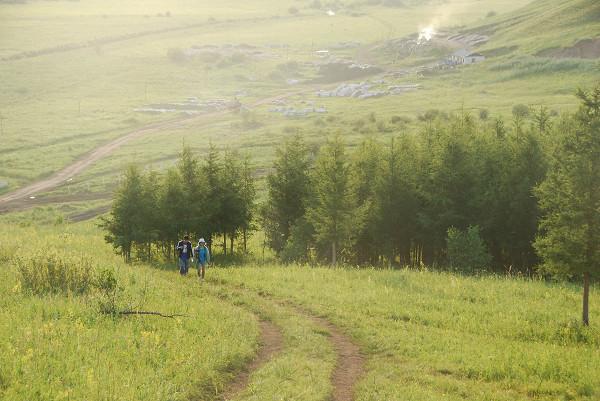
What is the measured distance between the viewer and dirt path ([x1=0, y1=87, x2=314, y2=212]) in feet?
278

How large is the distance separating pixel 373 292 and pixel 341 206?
11489 mm

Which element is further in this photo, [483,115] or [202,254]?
[483,115]

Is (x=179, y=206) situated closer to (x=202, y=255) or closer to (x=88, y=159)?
(x=202, y=255)

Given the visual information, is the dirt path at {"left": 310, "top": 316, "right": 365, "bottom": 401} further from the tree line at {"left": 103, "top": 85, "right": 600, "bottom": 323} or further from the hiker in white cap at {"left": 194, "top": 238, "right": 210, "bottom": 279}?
the tree line at {"left": 103, "top": 85, "right": 600, "bottom": 323}

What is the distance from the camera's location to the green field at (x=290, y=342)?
15180 millimetres

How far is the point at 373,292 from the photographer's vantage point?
94.6 feet

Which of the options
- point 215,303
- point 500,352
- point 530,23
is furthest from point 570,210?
point 530,23

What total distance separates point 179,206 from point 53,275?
1784cm

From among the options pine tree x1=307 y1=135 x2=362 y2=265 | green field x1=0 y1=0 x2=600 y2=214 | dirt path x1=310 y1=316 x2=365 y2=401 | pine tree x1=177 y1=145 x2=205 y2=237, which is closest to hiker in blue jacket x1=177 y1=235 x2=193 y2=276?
pine tree x1=177 y1=145 x2=205 y2=237

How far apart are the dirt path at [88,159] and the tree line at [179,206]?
158 ft

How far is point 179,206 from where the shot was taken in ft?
132

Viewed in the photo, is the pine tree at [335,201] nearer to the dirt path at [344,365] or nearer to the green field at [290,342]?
the green field at [290,342]

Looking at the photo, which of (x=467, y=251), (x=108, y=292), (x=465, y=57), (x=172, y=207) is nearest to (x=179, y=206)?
(x=172, y=207)

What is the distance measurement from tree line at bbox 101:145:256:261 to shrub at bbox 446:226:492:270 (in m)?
15.6
